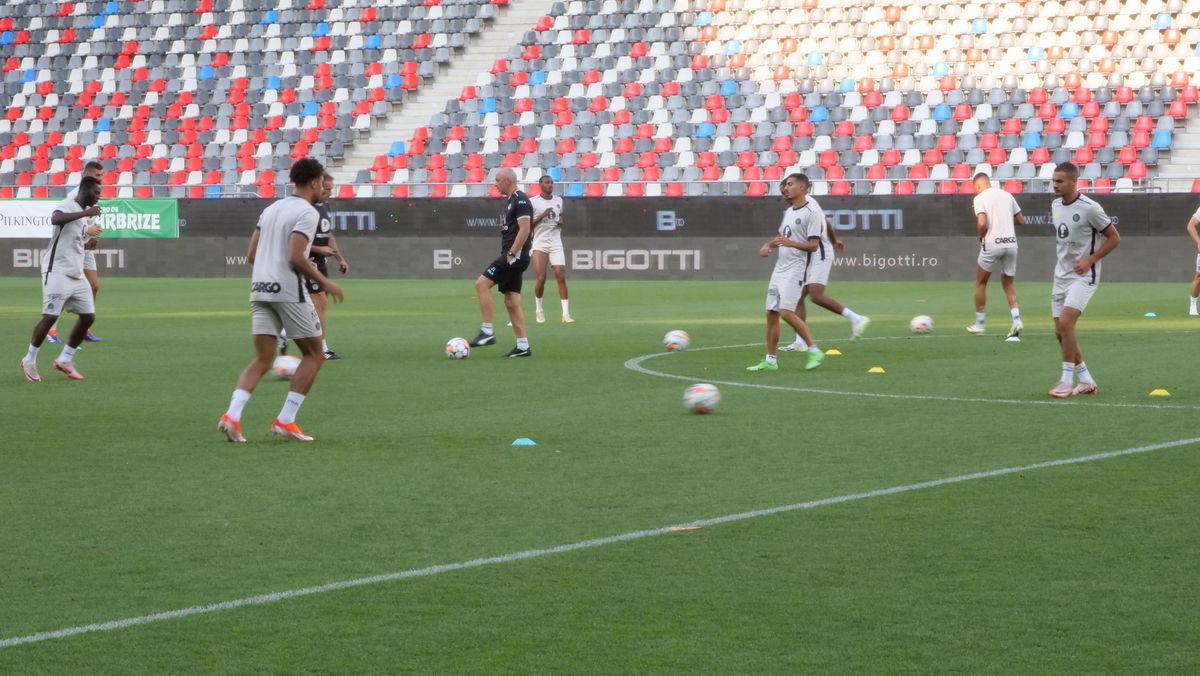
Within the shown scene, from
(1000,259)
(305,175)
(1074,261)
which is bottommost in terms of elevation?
(1000,259)

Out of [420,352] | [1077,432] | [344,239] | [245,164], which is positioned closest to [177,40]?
[245,164]

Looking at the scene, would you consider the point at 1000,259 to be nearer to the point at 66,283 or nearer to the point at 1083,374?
the point at 1083,374

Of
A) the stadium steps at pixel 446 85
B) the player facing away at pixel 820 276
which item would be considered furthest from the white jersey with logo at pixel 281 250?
the stadium steps at pixel 446 85

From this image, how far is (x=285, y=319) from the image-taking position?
1102cm

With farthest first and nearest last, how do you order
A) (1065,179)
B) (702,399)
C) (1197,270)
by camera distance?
(1197,270) → (1065,179) → (702,399)

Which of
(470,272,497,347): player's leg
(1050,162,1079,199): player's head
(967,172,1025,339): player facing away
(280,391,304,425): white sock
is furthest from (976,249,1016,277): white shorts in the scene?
(280,391,304,425): white sock

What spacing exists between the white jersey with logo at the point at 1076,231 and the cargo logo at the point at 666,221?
23286 millimetres

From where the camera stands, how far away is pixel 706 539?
301 inches

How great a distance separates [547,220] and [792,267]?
30.0ft

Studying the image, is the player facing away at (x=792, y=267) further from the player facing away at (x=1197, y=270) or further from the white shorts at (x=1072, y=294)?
the player facing away at (x=1197, y=270)

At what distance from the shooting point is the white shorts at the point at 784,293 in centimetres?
1605

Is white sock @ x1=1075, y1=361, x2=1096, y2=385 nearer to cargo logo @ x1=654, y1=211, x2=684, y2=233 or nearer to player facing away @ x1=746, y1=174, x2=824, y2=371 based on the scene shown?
player facing away @ x1=746, y1=174, x2=824, y2=371

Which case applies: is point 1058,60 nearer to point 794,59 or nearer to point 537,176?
point 794,59

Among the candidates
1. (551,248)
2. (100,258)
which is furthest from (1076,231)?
(100,258)
